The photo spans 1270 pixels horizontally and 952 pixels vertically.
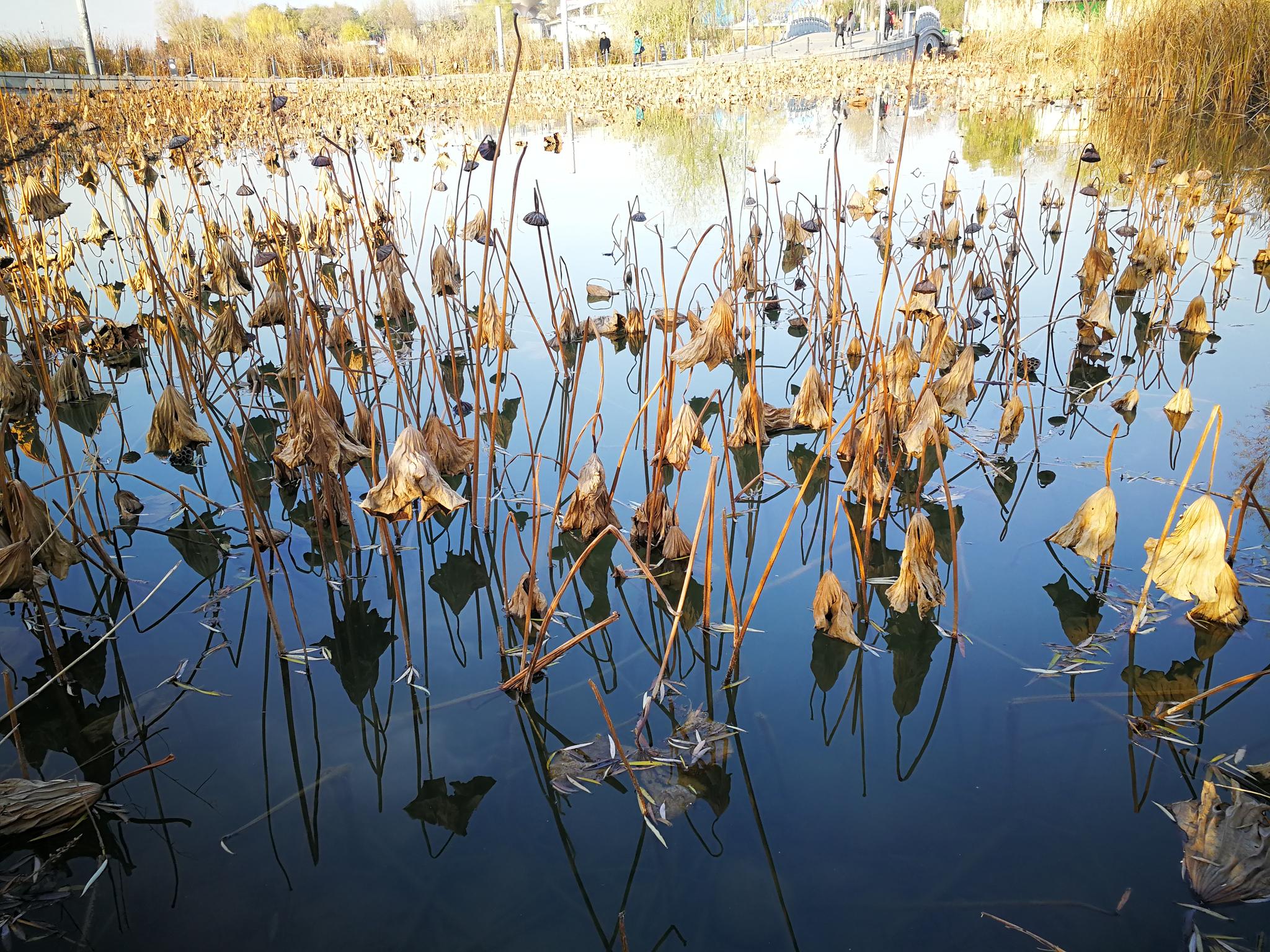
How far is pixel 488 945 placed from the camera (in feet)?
3.51

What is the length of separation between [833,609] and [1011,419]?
1.04 m

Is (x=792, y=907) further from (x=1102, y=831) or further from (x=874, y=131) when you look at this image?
(x=874, y=131)

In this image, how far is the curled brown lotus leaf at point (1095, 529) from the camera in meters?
1.67

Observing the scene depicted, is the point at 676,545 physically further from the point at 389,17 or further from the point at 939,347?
the point at 389,17

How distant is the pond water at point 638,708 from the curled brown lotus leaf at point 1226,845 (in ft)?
0.07

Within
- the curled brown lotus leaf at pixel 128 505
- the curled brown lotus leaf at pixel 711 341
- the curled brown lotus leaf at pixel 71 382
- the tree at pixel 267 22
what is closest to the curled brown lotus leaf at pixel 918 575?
the curled brown lotus leaf at pixel 711 341

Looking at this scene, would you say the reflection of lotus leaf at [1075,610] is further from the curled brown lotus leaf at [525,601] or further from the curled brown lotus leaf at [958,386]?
the curled brown lotus leaf at [525,601]

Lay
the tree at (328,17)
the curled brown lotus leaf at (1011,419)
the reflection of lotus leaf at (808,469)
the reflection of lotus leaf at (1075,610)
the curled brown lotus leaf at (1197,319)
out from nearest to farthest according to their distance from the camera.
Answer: the reflection of lotus leaf at (1075,610) → the reflection of lotus leaf at (808,469) → the curled brown lotus leaf at (1011,419) → the curled brown lotus leaf at (1197,319) → the tree at (328,17)

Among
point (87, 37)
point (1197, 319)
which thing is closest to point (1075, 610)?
point (1197, 319)

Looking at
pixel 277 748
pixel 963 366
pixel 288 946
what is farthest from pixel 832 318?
pixel 288 946

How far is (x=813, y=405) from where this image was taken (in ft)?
7.52

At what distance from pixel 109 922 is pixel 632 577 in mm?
1015

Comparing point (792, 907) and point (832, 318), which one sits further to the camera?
point (832, 318)

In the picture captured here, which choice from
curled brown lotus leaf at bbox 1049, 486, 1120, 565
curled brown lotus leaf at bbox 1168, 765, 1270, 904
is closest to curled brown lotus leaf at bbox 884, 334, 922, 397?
curled brown lotus leaf at bbox 1049, 486, 1120, 565
